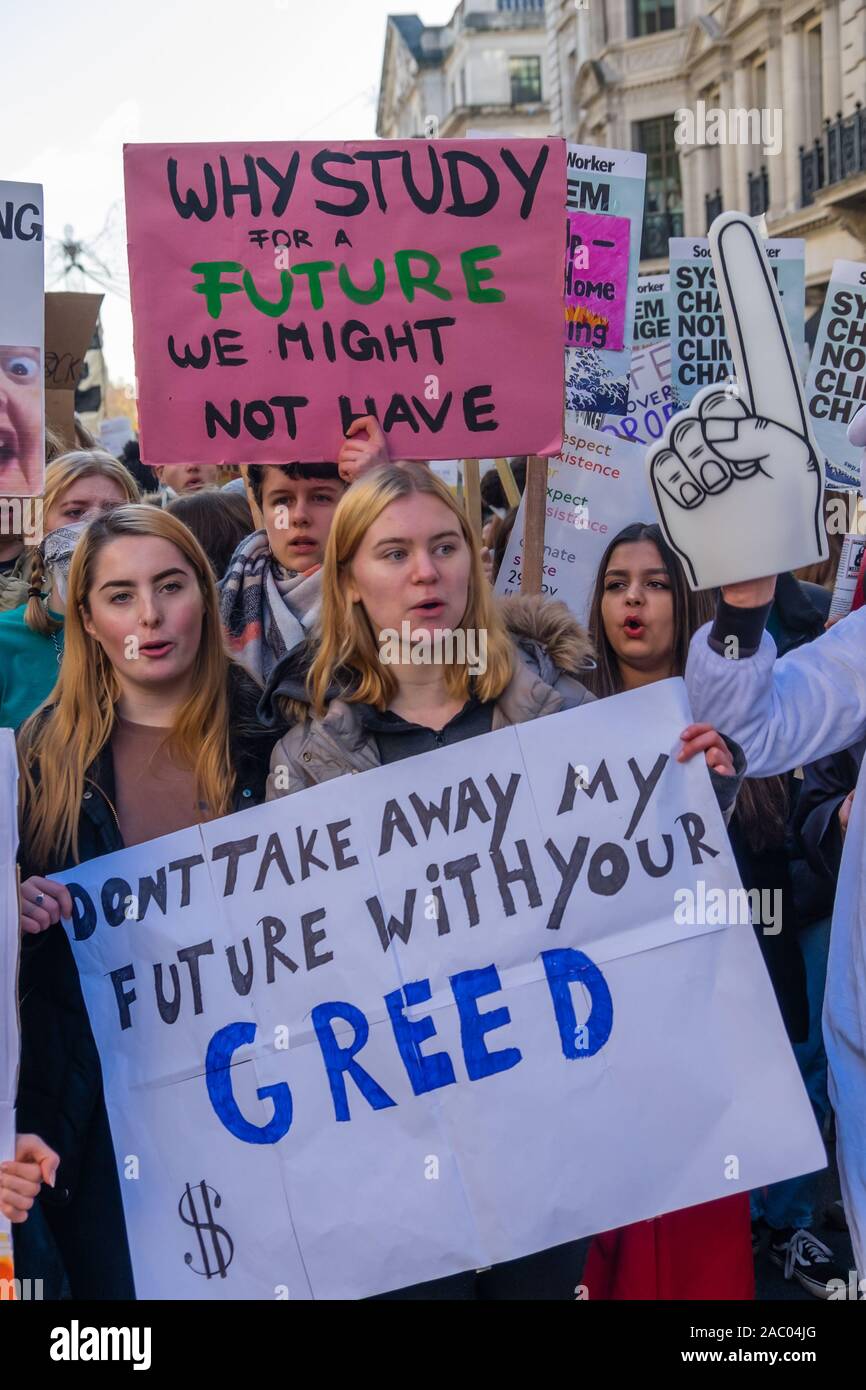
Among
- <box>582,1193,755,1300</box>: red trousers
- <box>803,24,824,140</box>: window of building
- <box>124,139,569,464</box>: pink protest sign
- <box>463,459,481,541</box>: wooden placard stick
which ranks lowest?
<box>582,1193,755,1300</box>: red trousers

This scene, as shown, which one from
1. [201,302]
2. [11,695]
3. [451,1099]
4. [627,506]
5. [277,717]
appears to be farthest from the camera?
[627,506]

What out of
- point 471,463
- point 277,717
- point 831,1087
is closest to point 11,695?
point 277,717

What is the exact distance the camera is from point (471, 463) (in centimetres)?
361

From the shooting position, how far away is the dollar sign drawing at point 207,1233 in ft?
9.13

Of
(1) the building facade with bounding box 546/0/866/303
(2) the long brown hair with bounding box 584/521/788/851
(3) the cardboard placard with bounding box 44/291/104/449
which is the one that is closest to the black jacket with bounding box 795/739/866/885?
(2) the long brown hair with bounding box 584/521/788/851

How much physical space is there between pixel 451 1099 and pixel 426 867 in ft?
1.33

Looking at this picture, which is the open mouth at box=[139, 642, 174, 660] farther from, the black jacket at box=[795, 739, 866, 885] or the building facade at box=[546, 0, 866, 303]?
the building facade at box=[546, 0, 866, 303]

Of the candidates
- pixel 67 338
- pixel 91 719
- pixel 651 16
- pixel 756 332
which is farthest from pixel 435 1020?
pixel 651 16

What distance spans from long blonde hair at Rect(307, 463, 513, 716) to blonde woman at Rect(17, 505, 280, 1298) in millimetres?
265

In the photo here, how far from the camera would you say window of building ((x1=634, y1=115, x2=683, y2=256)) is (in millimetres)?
30625

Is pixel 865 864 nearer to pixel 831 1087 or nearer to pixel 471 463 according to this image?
pixel 831 1087
